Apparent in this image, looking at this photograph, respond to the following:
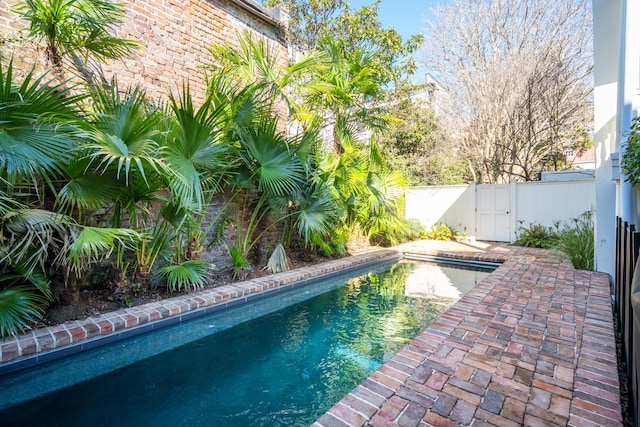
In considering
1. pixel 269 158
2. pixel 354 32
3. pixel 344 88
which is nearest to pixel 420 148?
pixel 354 32

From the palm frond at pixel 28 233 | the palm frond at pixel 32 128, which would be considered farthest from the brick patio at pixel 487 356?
the palm frond at pixel 32 128

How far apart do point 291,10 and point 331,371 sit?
12.3 metres

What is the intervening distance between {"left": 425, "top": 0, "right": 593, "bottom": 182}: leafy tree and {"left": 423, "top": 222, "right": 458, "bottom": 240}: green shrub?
323 centimetres

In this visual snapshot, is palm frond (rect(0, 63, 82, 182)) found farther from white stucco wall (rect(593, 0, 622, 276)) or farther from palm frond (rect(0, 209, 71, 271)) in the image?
white stucco wall (rect(593, 0, 622, 276))

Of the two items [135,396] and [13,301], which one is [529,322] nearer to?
[135,396]

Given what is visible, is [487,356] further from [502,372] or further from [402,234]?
[402,234]

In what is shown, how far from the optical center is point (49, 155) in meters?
2.58

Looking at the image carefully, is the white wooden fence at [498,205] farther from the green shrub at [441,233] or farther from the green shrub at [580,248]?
the green shrub at [580,248]

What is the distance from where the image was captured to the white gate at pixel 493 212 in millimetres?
9383

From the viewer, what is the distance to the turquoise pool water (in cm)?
234

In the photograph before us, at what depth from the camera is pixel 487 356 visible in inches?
103

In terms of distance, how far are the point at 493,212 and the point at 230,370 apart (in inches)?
352

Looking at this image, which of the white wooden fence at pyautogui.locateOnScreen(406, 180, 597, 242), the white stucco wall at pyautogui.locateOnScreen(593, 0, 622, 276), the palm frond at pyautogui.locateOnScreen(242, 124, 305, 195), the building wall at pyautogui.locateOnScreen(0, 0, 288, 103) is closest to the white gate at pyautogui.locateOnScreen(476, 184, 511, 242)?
the white wooden fence at pyautogui.locateOnScreen(406, 180, 597, 242)

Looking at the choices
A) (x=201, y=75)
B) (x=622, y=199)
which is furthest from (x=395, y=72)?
(x=622, y=199)
